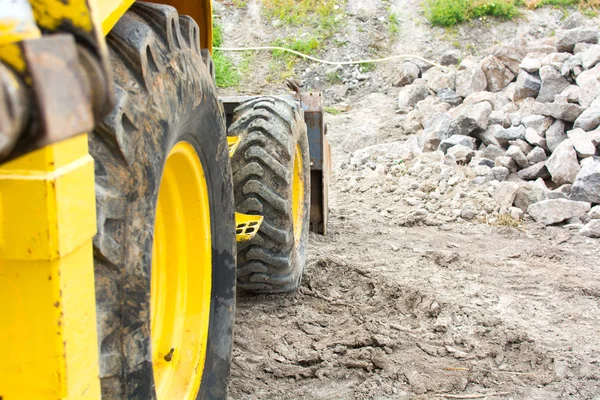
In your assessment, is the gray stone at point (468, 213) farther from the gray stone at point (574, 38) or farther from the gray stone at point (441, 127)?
the gray stone at point (574, 38)

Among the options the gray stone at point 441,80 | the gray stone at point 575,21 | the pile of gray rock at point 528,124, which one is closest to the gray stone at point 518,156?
the pile of gray rock at point 528,124

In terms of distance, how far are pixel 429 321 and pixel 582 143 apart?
13.4ft

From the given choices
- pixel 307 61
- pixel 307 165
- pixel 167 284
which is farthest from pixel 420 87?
pixel 167 284

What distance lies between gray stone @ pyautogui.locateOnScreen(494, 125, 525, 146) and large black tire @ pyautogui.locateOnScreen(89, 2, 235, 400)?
6.28 m

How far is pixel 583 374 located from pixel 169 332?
6.43 ft

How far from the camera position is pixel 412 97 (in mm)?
10695

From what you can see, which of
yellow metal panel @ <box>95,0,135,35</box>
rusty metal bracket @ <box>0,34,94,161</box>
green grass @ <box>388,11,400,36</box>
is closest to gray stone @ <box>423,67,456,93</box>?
green grass @ <box>388,11,400,36</box>

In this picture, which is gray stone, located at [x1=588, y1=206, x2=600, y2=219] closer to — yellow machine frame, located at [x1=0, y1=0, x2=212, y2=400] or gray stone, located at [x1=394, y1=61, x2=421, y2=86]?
yellow machine frame, located at [x1=0, y1=0, x2=212, y2=400]

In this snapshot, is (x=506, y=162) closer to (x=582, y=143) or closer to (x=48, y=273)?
(x=582, y=143)

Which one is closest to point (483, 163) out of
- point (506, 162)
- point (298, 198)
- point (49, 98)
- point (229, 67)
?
point (506, 162)

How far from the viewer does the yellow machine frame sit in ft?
3.39

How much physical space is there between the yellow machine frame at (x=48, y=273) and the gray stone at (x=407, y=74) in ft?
37.2

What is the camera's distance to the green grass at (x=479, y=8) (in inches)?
556

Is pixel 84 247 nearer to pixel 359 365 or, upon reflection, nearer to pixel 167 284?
pixel 167 284
